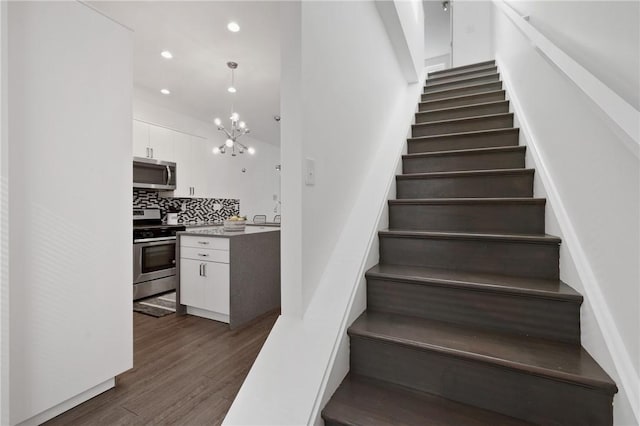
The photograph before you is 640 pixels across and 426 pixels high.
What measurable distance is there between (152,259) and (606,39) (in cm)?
440

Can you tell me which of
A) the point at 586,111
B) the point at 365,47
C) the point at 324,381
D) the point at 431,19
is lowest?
the point at 324,381

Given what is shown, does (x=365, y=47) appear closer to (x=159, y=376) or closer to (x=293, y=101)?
(x=293, y=101)

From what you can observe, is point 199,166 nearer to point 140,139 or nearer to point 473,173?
point 140,139

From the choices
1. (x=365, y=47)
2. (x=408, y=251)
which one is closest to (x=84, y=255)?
(x=408, y=251)

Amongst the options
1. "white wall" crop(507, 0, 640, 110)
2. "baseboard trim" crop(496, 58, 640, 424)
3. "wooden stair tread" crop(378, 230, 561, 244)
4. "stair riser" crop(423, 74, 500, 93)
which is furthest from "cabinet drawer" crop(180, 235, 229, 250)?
"stair riser" crop(423, 74, 500, 93)

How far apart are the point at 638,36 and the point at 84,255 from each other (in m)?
2.47

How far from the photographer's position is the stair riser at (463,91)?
3.03 m

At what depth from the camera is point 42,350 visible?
1.47 metres

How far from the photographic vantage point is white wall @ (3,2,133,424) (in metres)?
1.40

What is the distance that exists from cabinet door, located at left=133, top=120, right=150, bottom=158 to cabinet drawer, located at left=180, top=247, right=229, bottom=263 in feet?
6.42

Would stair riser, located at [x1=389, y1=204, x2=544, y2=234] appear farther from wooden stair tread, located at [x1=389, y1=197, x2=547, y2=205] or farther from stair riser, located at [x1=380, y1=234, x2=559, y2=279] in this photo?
stair riser, located at [x1=380, y1=234, x2=559, y2=279]

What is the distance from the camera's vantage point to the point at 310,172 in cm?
117

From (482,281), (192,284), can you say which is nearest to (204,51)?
(192,284)

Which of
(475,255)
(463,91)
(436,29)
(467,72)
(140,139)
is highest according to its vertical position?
(436,29)
